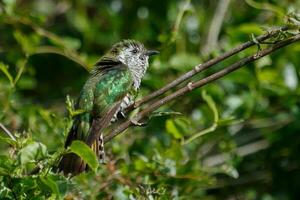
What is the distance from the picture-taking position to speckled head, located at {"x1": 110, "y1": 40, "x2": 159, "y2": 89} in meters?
5.42

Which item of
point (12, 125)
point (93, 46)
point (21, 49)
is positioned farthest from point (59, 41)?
point (93, 46)

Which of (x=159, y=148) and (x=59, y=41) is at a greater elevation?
(x=59, y=41)

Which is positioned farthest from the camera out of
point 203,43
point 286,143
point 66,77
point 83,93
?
point 66,77

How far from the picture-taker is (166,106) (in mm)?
5617

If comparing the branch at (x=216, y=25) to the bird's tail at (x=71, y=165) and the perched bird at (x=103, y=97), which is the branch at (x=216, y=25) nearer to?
the perched bird at (x=103, y=97)

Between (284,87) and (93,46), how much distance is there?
82.4 inches

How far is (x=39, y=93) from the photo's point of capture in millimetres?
7289

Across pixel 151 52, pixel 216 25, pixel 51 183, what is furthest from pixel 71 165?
pixel 216 25

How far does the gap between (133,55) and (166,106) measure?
42 cm

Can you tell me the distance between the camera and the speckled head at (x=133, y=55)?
542 cm

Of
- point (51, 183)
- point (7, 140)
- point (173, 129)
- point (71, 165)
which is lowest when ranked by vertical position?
point (51, 183)

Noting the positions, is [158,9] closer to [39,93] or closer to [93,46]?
[93,46]

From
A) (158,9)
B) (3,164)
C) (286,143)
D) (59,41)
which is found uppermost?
(158,9)

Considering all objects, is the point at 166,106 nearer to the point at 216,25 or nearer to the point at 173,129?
the point at 173,129
